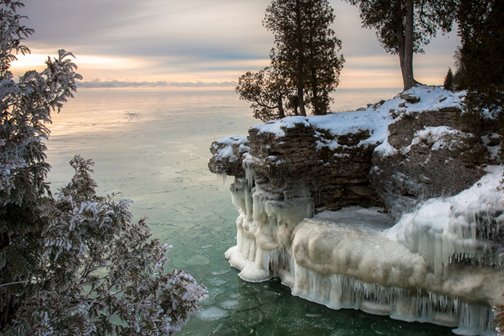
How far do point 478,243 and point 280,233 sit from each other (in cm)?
844

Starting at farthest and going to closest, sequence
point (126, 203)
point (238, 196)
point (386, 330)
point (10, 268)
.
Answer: point (238, 196) < point (386, 330) < point (126, 203) < point (10, 268)

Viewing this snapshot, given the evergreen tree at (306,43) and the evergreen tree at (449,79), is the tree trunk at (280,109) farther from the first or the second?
the evergreen tree at (449,79)

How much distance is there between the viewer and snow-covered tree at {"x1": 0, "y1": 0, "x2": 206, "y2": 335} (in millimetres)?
6816

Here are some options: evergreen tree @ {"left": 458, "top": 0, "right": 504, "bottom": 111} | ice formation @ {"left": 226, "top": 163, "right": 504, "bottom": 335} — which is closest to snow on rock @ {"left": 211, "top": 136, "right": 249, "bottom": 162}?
ice formation @ {"left": 226, "top": 163, "right": 504, "bottom": 335}

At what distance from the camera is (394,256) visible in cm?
1563

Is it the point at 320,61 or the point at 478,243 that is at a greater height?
the point at 320,61

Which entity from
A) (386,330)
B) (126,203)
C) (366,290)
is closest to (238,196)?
(366,290)

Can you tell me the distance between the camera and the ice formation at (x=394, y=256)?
13617mm

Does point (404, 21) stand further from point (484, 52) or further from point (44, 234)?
point (44, 234)

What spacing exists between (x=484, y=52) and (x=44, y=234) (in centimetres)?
1389

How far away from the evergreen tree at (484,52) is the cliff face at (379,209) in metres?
1.32

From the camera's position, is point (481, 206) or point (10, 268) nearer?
point (10, 268)

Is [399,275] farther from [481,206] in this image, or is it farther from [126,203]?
[126,203]

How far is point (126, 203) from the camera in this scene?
773 cm
